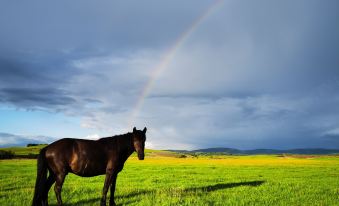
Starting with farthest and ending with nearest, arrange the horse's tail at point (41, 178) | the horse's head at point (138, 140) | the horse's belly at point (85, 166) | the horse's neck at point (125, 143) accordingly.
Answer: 1. the horse's neck at point (125, 143)
2. the horse's head at point (138, 140)
3. the horse's belly at point (85, 166)
4. the horse's tail at point (41, 178)

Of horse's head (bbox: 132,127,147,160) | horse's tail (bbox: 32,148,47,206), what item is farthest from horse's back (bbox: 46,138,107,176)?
horse's head (bbox: 132,127,147,160)

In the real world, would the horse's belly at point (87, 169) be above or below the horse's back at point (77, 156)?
below

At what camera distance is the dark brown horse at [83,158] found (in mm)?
11539

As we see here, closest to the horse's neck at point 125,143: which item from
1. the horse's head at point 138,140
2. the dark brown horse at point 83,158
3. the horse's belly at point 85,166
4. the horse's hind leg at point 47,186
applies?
the dark brown horse at point 83,158

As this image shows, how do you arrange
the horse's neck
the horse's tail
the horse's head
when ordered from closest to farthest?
the horse's tail → the horse's head → the horse's neck

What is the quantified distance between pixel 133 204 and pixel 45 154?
373 cm

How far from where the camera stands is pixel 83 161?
11.8 metres

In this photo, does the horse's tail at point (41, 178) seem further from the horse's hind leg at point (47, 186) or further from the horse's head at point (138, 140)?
the horse's head at point (138, 140)

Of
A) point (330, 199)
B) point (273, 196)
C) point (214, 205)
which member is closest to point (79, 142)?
point (214, 205)

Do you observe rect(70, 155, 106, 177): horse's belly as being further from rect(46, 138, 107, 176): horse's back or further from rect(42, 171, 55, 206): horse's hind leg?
rect(42, 171, 55, 206): horse's hind leg

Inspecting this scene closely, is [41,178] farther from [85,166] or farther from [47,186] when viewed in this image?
[85,166]

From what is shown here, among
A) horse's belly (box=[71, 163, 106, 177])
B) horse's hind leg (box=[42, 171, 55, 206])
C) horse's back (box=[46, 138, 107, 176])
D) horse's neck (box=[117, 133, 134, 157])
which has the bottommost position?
horse's hind leg (box=[42, 171, 55, 206])

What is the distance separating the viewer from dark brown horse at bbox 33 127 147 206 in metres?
11.5

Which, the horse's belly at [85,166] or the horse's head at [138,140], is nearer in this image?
the horse's belly at [85,166]
